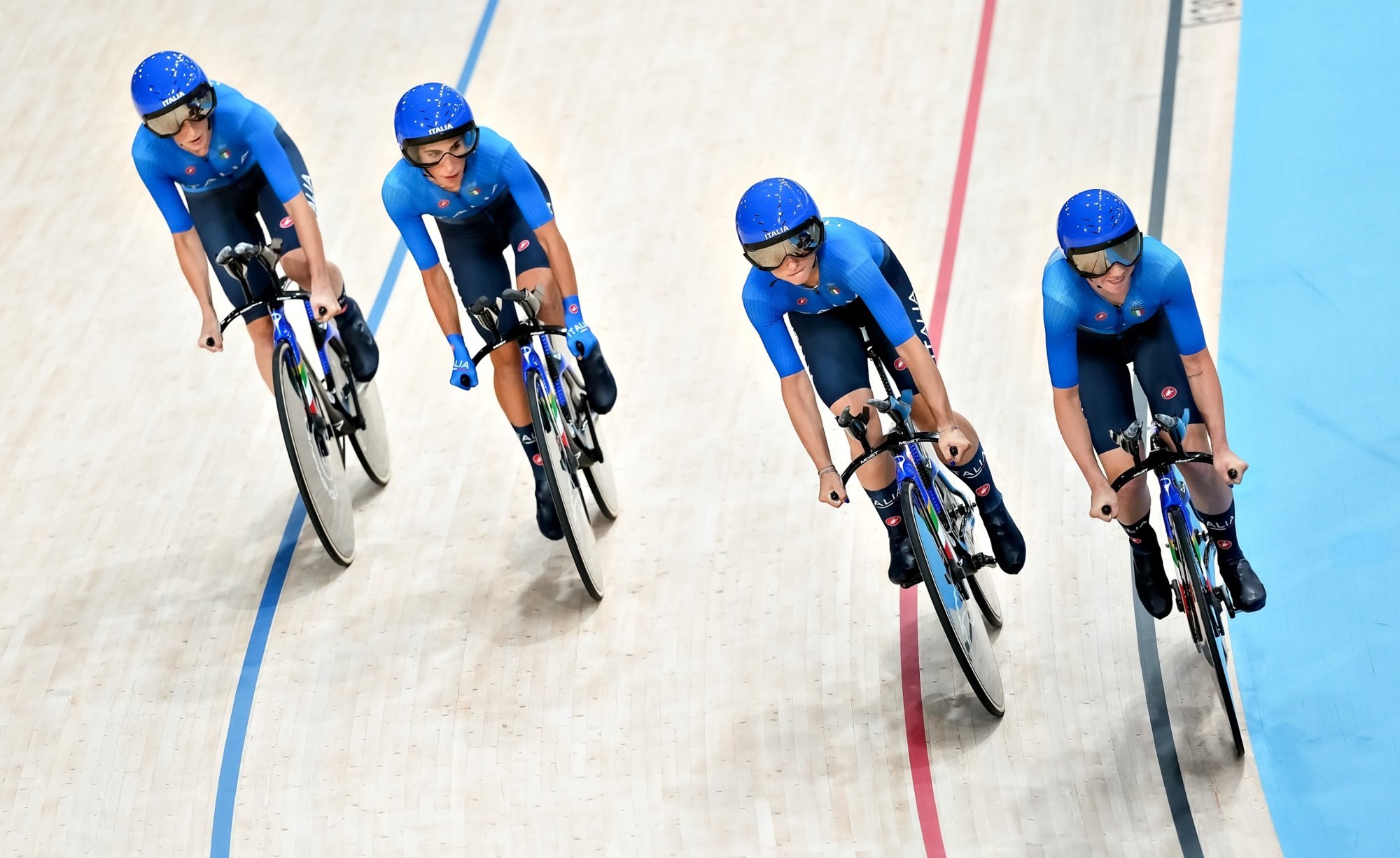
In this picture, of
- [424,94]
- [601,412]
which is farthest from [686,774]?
[424,94]

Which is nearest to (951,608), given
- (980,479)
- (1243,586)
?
(980,479)

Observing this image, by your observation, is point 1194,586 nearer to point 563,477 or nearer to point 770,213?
point 770,213

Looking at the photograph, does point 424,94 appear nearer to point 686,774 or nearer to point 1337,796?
point 686,774

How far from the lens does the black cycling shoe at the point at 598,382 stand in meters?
4.43

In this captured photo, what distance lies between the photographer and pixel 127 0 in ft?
28.1

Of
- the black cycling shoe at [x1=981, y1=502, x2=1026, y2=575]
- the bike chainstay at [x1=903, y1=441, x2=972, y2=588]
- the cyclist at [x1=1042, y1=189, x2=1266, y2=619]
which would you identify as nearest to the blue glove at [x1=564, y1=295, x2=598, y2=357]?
the bike chainstay at [x1=903, y1=441, x2=972, y2=588]

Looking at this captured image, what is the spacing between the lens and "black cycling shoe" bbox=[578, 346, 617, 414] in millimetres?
4430

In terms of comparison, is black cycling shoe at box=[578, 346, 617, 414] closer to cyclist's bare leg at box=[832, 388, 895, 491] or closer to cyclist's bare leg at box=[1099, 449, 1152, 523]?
cyclist's bare leg at box=[832, 388, 895, 491]

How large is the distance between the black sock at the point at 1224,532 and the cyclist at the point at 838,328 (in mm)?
598

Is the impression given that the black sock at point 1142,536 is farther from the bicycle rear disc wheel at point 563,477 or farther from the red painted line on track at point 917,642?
the bicycle rear disc wheel at point 563,477

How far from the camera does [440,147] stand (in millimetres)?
4027

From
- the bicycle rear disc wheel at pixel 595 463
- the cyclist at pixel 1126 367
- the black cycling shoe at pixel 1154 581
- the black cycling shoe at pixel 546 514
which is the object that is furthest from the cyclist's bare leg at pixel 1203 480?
the black cycling shoe at pixel 546 514

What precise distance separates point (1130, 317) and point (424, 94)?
6.34 feet

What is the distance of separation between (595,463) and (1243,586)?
6.70 feet
